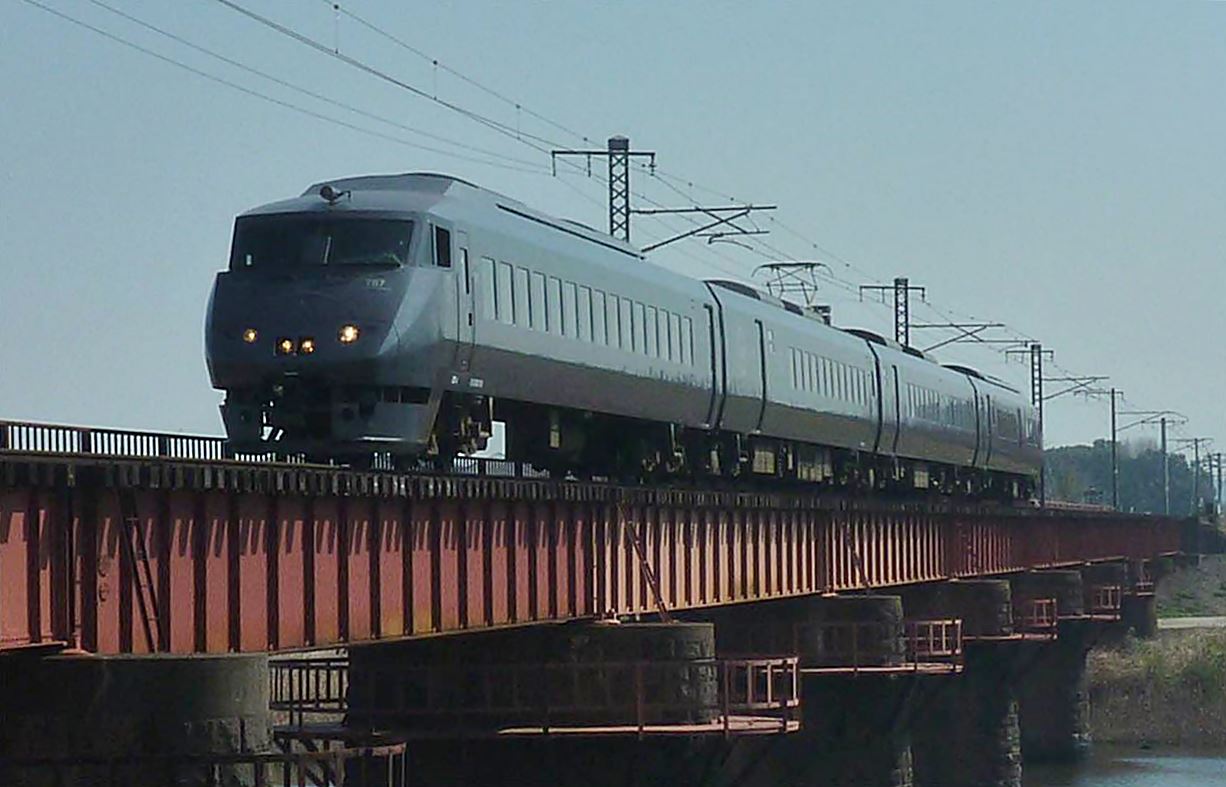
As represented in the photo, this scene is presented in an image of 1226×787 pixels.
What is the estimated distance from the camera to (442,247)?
36000 mm

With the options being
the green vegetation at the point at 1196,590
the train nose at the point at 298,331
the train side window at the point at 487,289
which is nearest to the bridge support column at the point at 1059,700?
the train side window at the point at 487,289

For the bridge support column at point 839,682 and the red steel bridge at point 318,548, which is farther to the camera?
the bridge support column at point 839,682

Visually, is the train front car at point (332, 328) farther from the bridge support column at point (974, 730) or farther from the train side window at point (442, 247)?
the bridge support column at point (974, 730)

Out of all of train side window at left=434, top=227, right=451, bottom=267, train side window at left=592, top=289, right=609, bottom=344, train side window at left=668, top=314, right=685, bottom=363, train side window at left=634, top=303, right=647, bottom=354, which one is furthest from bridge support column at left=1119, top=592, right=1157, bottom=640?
train side window at left=434, top=227, right=451, bottom=267

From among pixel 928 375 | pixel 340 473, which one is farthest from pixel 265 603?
pixel 928 375

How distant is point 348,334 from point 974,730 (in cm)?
5183

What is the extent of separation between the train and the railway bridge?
1075 mm

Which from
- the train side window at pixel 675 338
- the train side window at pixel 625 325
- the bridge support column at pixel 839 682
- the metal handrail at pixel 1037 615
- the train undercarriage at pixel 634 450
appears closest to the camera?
the train undercarriage at pixel 634 450

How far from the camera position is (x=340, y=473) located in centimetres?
2984

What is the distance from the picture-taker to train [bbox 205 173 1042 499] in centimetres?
3344

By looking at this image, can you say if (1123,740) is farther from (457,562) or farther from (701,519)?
(457,562)

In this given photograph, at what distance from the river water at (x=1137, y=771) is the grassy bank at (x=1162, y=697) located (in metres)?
7.05

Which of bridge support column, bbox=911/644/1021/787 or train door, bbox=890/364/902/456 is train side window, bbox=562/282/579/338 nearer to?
train door, bbox=890/364/902/456

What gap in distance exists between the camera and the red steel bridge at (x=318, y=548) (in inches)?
964
